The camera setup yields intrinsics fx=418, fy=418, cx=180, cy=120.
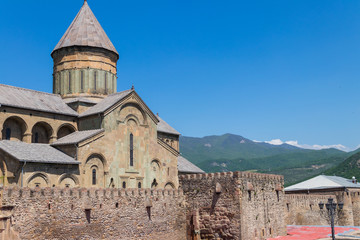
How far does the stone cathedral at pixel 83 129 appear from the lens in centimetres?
2639

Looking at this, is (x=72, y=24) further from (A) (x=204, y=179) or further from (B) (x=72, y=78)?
(A) (x=204, y=179)

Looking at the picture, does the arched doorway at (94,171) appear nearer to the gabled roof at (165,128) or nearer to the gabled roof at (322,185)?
the gabled roof at (165,128)

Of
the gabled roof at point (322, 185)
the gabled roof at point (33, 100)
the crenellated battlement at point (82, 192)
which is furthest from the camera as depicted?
the gabled roof at point (322, 185)

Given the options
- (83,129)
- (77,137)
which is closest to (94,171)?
(77,137)

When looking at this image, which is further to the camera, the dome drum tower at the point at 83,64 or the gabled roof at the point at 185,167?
the gabled roof at the point at 185,167

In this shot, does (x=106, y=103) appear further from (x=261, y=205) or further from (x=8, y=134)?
(x=261, y=205)

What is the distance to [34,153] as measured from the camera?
86.0ft

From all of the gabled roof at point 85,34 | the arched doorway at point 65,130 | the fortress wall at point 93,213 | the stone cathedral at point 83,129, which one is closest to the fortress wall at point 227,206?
the fortress wall at point 93,213

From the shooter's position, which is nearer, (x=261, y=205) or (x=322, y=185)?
(x=261, y=205)

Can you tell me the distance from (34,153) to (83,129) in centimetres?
653

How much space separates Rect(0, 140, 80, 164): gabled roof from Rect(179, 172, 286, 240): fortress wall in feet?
27.3

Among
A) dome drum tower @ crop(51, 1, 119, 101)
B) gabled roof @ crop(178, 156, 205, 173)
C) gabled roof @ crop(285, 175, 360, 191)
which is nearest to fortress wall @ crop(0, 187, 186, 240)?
gabled roof @ crop(178, 156, 205, 173)

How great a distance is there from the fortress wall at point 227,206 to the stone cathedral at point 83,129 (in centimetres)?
789

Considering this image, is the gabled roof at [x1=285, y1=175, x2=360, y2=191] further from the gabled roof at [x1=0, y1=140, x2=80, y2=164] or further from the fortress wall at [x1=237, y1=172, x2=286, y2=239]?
the gabled roof at [x1=0, y1=140, x2=80, y2=164]
